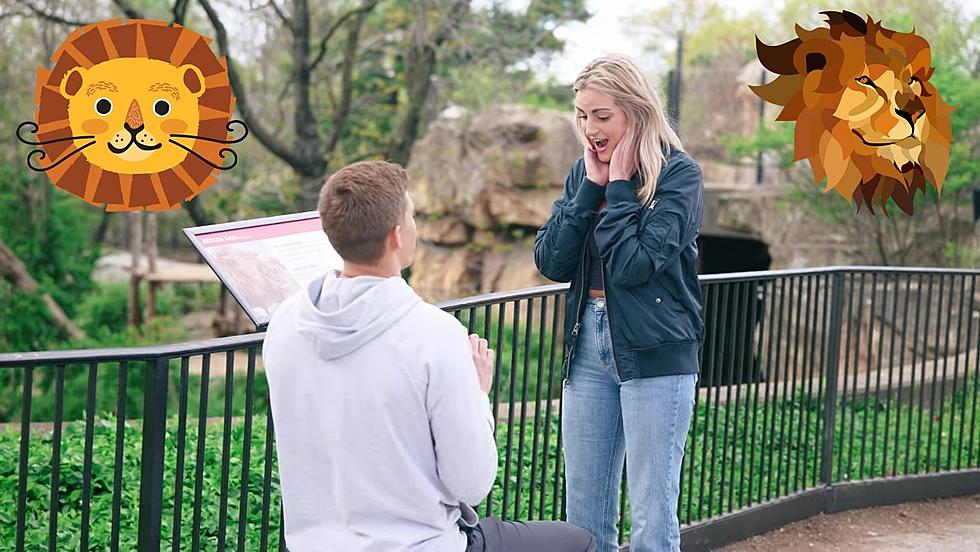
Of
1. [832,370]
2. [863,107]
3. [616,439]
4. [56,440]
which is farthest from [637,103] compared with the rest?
[863,107]

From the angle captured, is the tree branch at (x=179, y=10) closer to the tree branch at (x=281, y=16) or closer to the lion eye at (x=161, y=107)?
the tree branch at (x=281, y=16)

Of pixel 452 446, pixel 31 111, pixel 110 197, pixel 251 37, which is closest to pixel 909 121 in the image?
pixel 110 197

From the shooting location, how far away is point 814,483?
5426 mm

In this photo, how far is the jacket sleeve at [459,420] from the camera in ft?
6.62

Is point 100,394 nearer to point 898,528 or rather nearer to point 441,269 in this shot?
point 441,269

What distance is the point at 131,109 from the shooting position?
7.04 metres

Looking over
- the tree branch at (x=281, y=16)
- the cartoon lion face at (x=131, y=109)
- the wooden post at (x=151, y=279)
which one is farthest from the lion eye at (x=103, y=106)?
the wooden post at (x=151, y=279)

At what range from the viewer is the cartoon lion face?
7.11 meters

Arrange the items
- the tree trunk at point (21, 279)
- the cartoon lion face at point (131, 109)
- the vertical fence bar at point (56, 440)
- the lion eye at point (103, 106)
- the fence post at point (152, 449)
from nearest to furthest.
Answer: the vertical fence bar at point (56, 440) → the fence post at point (152, 449) → the cartoon lion face at point (131, 109) → the lion eye at point (103, 106) → the tree trunk at point (21, 279)

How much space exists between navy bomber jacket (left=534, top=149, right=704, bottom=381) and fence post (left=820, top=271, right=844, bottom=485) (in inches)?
96.5

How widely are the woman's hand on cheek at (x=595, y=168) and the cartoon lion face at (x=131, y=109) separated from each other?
477cm

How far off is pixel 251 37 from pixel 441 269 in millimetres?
5328

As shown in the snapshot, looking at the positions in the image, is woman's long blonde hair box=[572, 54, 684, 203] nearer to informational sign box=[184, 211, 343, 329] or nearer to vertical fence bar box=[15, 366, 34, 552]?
informational sign box=[184, 211, 343, 329]

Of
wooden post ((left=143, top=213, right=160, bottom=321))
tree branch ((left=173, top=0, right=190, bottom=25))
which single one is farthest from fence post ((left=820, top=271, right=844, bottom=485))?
wooden post ((left=143, top=213, right=160, bottom=321))
